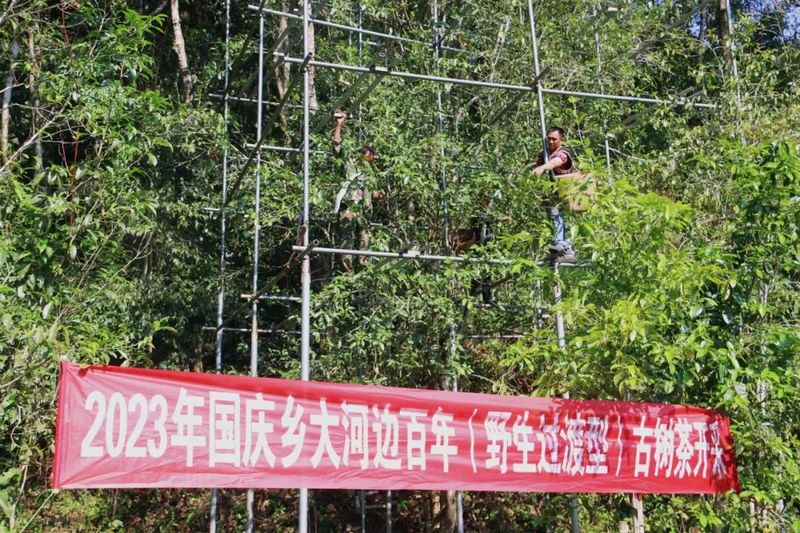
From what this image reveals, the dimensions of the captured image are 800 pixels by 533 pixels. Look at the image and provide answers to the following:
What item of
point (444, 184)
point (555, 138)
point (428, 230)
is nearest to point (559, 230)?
point (555, 138)

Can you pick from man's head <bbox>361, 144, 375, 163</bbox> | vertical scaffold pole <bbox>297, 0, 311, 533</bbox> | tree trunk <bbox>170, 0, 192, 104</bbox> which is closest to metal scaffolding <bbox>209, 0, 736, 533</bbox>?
vertical scaffold pole <bbox>297, 0, 311, 533</bbox>

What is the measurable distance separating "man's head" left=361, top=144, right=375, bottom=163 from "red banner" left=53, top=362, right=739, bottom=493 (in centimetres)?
305

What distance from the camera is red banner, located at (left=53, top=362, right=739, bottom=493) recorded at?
4.20 m

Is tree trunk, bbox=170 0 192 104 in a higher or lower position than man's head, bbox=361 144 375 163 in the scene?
higher

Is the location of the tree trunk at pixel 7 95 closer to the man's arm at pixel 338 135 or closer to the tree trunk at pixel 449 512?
the man's arm at pixel 338 135

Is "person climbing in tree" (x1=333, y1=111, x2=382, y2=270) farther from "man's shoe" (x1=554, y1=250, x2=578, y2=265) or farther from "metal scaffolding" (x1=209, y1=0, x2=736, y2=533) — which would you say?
"man's shoe" (x1=554, y1=250, x2=578, y2=265)

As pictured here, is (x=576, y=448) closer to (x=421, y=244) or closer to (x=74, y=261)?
(x=421, y=244)

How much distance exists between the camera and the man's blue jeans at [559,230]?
6105 millimetres

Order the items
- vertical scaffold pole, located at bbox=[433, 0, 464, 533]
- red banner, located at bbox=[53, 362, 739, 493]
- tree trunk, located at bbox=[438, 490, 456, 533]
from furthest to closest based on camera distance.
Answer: tree trunk, located at bbox=[438, 490, 456, 533] → vertical scaffold pole, located at bbox=[433, 0, 464, 533] → red banner, located at bbox=[53, 362, 739, 493]

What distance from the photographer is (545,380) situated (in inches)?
224

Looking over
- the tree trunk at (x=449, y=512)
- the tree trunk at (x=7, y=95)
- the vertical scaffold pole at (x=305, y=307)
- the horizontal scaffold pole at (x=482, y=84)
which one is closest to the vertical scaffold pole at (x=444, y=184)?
the horizontal scaffold pole at (x=482, y=84)

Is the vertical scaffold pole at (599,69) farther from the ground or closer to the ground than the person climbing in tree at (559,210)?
farther from the ground

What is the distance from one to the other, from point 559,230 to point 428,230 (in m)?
1.93

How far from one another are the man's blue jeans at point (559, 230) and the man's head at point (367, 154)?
1.97m
